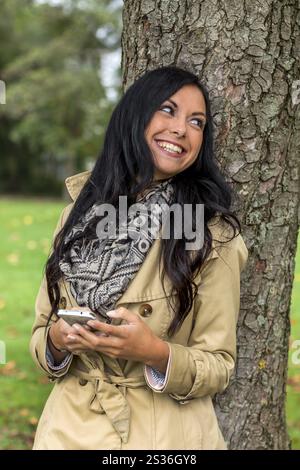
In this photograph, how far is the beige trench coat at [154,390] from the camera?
196cm

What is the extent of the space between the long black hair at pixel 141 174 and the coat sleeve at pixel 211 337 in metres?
0.05

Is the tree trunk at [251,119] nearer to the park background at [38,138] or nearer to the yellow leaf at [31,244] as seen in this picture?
the park background at [38,138]

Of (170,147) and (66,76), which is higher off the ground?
(66,76)

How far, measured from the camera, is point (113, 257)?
2.02 meters

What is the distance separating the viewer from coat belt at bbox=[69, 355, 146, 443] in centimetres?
196

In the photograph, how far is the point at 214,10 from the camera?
99.6 inches

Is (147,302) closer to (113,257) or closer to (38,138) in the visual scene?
(113,257)

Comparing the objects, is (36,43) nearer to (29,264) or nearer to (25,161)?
(25,161)

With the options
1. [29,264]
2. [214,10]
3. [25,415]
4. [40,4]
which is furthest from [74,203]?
[40,4]

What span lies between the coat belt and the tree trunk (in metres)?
0.87

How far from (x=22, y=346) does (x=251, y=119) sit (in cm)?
398

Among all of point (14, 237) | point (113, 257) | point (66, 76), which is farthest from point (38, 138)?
point (113, 257)

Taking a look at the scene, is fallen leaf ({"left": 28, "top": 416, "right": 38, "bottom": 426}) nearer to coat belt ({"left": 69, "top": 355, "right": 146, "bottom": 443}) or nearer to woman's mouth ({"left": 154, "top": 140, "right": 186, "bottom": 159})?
coat belt ({"left": 69, "top": 355, "right": 146, "bottom": 443})
